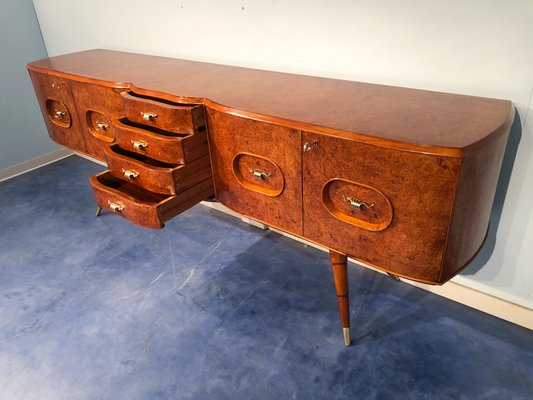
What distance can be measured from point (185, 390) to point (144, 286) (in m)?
0.47

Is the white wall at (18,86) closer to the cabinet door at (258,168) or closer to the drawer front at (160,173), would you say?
the drawer front at (160,173)

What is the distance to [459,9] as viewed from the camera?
1016 mm

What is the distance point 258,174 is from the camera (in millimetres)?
1097

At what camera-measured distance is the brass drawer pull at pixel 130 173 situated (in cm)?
123

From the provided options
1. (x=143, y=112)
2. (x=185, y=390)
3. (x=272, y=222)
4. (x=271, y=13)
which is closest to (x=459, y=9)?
(x=271, y=13)

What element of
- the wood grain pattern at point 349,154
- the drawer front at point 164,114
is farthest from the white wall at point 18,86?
the drawer front at point 164,114

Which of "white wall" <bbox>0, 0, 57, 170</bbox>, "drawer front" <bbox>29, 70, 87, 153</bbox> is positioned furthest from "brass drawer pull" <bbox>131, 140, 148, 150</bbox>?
"white wall" <bbox>0, 0, 57, 170</bbox>

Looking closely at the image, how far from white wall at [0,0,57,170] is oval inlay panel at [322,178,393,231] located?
1.98 m

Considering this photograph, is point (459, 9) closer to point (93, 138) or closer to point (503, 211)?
point (503, 211)

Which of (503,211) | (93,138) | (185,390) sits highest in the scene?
(93,138)

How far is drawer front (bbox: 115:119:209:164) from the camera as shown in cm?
114

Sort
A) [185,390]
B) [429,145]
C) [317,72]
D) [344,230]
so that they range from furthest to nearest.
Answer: [317,72] → [185,390] → [344,230] → [429,145]

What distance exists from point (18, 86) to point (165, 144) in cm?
156

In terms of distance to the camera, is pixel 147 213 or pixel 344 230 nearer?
pixel 344 230
